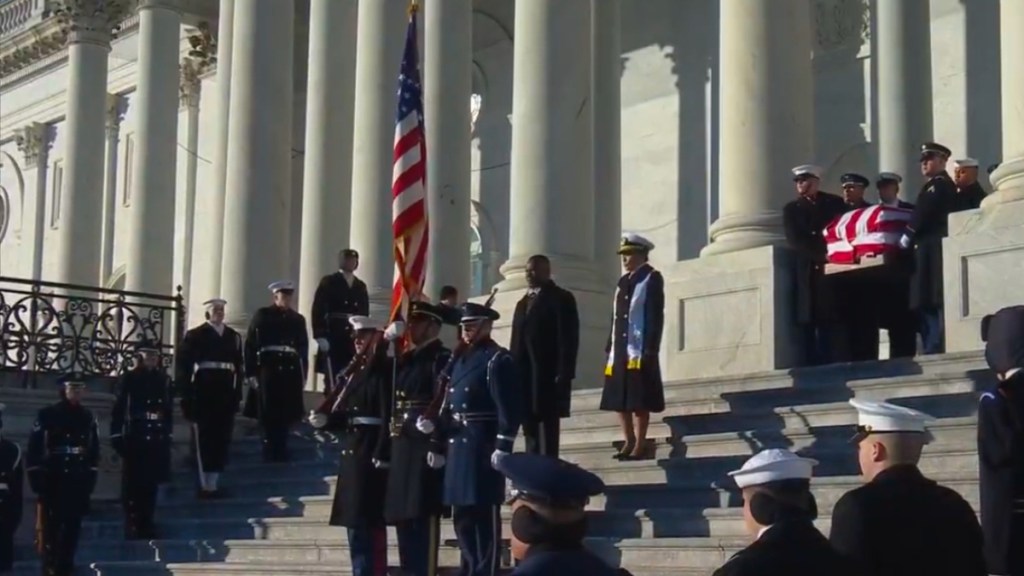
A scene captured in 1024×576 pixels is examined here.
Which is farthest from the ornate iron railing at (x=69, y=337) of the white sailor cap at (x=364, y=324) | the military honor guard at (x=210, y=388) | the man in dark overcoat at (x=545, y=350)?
the man in dark overcoat at (x=545, y=350)

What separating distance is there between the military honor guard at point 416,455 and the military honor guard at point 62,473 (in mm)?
4979

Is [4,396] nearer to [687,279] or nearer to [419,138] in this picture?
[419,138]

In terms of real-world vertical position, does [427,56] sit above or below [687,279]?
above

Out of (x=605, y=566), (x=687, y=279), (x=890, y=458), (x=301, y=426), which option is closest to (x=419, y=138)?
(x=687, y=279)

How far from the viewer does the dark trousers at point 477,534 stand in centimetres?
1189

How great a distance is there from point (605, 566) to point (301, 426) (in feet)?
50.2

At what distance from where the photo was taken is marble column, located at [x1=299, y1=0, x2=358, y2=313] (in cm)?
2414

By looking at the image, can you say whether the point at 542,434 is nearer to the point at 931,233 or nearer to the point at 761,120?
the point at 931,233

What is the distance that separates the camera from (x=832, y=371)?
14.1m

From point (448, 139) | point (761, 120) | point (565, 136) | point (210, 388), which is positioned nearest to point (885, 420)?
point (761, 120)

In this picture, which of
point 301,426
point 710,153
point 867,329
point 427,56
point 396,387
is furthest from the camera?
point 710,153

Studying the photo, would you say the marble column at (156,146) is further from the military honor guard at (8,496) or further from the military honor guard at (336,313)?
the military honor guard at (8,496)

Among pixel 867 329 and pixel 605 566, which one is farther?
pixel 867 329

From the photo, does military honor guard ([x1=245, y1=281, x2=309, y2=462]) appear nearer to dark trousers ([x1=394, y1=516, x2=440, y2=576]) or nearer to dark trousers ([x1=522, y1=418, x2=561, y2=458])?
dark trousers ([x1=522, y1=418, x2=561, y2=458])
